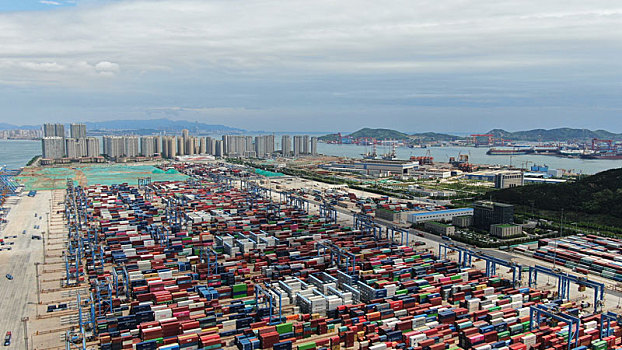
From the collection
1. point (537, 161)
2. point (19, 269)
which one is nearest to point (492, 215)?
point (19, 269)

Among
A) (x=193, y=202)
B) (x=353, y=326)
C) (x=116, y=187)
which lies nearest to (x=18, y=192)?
(x=116, y=187)

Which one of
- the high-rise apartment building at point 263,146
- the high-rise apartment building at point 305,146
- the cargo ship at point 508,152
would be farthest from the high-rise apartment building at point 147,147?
the cargo ship at point 508,152

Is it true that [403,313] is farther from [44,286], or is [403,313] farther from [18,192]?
[18,192]

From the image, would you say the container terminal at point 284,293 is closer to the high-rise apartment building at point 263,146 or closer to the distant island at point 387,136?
the high-rise apartment building at point 263,146

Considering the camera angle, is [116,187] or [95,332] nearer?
[95,332]

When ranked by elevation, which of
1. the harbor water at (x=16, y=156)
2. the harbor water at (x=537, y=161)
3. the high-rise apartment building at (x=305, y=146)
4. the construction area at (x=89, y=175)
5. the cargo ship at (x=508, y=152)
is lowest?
the construction area at (x=89, y=175)

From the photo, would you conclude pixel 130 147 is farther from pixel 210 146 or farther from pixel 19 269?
pixel 19 269
